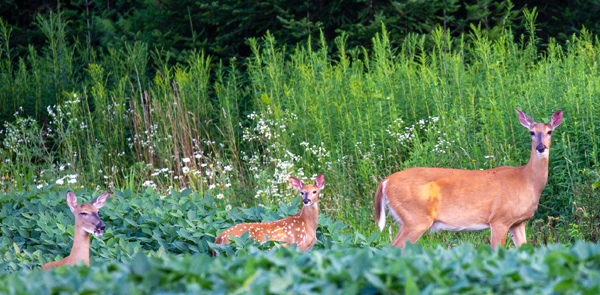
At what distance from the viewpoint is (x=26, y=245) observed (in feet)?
17.7

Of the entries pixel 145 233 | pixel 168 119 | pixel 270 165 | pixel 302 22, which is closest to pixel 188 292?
pixel 145 233

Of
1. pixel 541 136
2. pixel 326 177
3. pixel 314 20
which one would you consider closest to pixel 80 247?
pixel 326 177

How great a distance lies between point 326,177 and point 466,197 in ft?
6.79

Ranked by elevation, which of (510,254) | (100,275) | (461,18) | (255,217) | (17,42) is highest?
(17,42)

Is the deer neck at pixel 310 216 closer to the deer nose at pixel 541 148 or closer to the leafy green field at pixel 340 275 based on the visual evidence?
the deer nose at pixel 541 148

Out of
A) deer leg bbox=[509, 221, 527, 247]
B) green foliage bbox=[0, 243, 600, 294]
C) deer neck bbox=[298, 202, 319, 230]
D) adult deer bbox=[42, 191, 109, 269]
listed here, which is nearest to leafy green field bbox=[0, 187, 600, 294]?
green foliage bbox=[0, 243, 600, 294]

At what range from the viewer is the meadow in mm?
2467

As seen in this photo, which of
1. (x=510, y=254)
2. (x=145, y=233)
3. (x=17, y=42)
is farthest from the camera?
(x=17, y=42)

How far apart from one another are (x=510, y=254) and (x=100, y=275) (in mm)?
1573

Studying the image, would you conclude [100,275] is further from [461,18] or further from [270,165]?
[461,18]

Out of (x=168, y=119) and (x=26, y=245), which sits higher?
(x=168, y=119)

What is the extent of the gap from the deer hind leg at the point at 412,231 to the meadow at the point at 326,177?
276 mm

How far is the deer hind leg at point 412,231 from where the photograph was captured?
5363 mm

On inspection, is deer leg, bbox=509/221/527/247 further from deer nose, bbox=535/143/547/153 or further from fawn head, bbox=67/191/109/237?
fawn head, bbox=67/191/109/237
